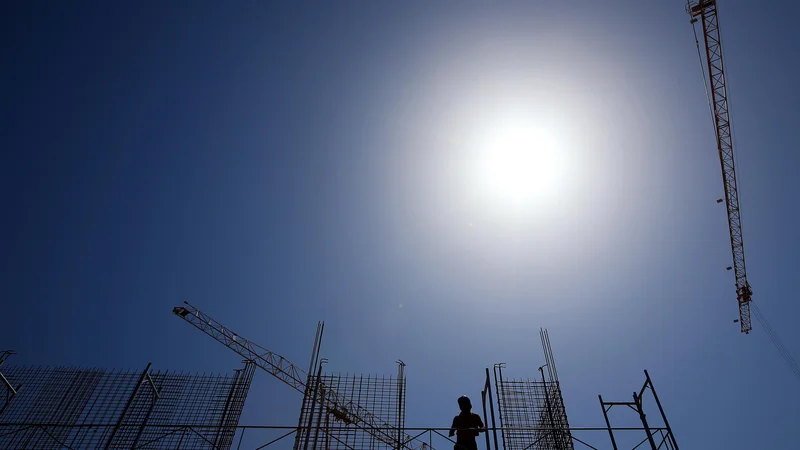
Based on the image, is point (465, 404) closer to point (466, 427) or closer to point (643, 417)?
point (466, 427)

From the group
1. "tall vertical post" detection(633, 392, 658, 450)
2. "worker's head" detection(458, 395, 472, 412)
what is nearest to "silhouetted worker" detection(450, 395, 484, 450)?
"worker's head" detection(458, 395, 472, 412)

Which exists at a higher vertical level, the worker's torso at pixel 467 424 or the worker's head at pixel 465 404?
the worker's head at pixel 465 404

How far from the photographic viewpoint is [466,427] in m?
7.22

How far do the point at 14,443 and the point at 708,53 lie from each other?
1669 inches

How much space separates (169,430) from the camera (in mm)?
10609

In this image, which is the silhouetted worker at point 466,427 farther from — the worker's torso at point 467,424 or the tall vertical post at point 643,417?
the tall vertical post at point 643,417

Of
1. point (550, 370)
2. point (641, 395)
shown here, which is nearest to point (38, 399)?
point (550, 370)

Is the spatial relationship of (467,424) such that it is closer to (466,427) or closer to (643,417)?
(466,427)

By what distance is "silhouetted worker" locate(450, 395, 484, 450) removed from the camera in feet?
23.6

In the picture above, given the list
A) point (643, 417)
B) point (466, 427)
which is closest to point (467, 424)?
point (466, 427)

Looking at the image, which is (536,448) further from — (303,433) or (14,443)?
(14,443)

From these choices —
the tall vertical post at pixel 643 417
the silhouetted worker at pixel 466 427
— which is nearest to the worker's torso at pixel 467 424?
the silhouetted worker at pixel 466 427

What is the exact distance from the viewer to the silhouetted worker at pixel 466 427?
7.19 m

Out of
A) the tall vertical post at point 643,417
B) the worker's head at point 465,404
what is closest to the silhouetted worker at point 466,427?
the worker's head at point 465,404
